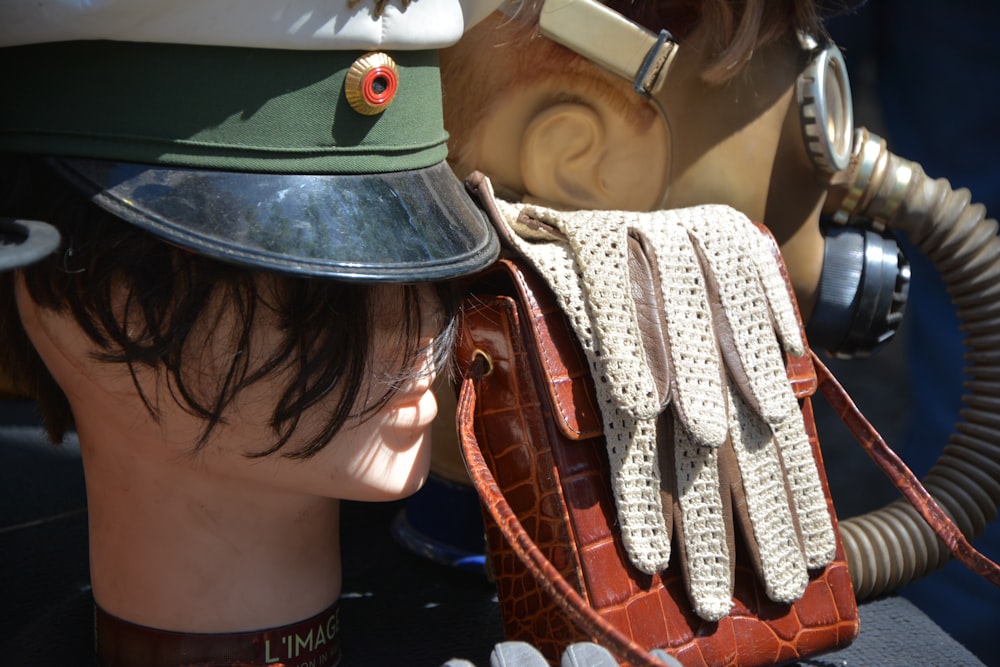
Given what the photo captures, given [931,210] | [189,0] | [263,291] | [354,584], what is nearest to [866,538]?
[931,210]

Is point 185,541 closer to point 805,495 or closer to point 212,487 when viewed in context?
point 212,487

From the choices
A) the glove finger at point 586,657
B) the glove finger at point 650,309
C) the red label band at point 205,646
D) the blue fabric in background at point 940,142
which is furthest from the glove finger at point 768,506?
the blue fabric in background at point 940,142

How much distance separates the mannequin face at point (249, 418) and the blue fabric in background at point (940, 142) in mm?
1510

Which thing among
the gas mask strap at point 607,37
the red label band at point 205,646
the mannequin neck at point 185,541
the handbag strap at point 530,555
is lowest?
the red label band at point 205,646

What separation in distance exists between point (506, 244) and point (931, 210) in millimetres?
663

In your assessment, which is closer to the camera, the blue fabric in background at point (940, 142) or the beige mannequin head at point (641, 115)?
the beige mannequin head at point (641, 115)

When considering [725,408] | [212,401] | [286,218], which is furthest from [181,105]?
[725,408]

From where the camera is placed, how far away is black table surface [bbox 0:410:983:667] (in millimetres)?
1257

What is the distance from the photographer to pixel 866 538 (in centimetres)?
141

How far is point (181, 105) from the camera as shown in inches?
35.5

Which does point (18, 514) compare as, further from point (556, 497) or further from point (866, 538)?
point (866, 538)

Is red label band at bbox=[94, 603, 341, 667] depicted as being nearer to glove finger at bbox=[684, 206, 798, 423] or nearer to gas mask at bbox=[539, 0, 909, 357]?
glove finger at bbox=[684, 206, 798, 423]

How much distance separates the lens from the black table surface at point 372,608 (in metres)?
1.26

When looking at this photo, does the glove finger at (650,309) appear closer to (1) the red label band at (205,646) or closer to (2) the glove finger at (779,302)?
(2) the glove finger at (779,302)
